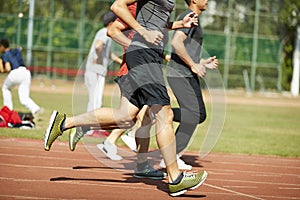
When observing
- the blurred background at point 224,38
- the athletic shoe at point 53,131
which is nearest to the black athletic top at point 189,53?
the athletic shoe at point 53,131

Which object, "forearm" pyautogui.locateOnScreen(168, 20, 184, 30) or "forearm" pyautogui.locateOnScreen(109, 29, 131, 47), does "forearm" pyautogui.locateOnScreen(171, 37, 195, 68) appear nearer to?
"forearm" pyautogui.locateOnScreen(168, 20, 184, 30)

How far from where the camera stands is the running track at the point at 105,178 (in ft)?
24.1

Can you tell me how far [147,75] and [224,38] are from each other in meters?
37.1

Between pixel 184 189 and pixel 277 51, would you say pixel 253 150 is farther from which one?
pixel 277 51

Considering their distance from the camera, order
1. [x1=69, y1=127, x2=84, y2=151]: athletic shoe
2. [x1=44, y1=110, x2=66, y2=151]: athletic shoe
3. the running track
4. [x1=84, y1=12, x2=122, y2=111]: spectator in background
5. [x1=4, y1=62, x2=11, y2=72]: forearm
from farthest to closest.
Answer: [x1=4, y1=62, x2=11, y2=72]: forearm, [x1=84, y1=12, x2=122, y2=111]: spectator in background, [x1=69, y1=127, x2=84, y2=151]: athletic shoe, [x1=44, y1=110, x2=66, y2=151]: athletic shoe, the running track

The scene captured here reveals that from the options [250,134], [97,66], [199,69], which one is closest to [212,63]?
[199,69]

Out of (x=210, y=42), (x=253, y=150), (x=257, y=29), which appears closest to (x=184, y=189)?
(x=253, y=150)

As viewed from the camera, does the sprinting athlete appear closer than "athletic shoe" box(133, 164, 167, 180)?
Yes

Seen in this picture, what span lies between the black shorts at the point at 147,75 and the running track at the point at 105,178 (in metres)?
1.04

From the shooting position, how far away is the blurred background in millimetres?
40219

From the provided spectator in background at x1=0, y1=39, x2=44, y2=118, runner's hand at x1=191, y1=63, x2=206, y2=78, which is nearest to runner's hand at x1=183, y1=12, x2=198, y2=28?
runner's hand at x1=191, y1=63, x2=206, y2=78

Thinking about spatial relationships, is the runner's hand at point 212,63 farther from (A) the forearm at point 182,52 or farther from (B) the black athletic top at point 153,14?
(B) the black athletic top at point 153,14

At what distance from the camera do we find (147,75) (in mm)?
7410

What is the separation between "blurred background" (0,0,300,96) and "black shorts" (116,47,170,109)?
30264mm
